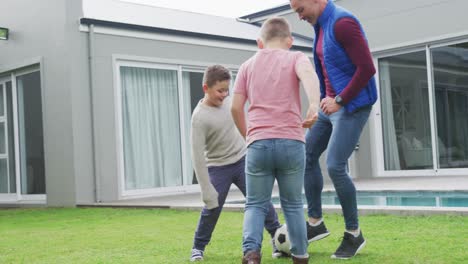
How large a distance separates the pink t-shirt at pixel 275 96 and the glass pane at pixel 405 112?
8.87 m

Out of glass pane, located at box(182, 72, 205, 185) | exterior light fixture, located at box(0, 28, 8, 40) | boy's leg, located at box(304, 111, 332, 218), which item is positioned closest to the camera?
boy's leg, located at box(304, 111, 332, 218)

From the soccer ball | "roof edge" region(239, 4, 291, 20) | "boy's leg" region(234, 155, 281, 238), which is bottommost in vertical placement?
the soccer ball

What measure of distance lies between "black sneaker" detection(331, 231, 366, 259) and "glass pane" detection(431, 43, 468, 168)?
817 cm

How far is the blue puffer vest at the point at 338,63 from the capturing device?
129 inches

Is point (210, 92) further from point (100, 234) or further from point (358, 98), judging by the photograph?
point (100, 234)

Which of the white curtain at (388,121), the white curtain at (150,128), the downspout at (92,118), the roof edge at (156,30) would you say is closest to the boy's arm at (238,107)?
the downspout at (92,118)

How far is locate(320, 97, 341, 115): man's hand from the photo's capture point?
Answer: 10.8 feet

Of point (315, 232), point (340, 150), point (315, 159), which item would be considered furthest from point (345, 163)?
point (315, 232)

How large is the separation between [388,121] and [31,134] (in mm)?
6626

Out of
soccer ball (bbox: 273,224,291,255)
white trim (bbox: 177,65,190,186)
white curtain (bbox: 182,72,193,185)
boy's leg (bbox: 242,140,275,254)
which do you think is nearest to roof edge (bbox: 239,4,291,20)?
white curtain (bbox: 182,72,193,185)

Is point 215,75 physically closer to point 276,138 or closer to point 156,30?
point 276,138

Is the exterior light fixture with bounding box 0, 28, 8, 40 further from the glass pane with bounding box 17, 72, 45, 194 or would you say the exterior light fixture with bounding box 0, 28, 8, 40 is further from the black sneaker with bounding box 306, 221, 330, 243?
the black sneaker with bounding box 306, 221, 330, 243

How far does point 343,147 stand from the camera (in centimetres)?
328

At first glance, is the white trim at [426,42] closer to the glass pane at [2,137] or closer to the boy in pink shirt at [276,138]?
the glass pane at [2,137]
